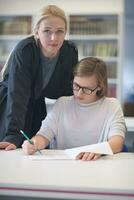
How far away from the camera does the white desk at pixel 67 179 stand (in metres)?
0.80

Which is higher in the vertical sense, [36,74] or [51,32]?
[51,32]

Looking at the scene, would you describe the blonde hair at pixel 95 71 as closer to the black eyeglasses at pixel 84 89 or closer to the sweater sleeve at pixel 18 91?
the black eyeglasses at pixel 84 89

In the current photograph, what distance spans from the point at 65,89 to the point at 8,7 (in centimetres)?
359

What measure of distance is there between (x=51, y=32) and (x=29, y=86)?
291mm

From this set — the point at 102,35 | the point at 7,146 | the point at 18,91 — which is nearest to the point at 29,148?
the point at 7,146

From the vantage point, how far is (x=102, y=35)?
4777 mm

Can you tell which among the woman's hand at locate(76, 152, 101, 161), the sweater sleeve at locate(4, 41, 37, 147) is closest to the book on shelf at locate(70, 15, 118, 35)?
the sweater sleeve at locate(4, 41, 37, 147)

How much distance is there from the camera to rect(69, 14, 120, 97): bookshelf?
4.77 meters

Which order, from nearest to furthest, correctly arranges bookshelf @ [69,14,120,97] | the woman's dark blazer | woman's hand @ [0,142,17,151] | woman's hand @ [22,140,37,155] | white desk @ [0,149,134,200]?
white desk @ [0,149,134,200] → woman's hand @ [22,140,37,155] → woman's hand @ [0,142,17,151] → the woman's dark blazer → bookshelf @ [69,14,120,97]

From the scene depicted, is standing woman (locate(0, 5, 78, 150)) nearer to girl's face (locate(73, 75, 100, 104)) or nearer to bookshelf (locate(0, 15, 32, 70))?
girl's face (locate(73, 75, 100, 104))

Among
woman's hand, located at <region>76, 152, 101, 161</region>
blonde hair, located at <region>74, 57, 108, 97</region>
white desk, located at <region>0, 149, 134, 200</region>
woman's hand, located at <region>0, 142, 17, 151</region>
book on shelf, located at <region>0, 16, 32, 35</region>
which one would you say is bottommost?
woman's hand, located at <region>0, 142, 17, 151</region>

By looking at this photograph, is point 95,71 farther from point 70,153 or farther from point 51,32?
point 70,153

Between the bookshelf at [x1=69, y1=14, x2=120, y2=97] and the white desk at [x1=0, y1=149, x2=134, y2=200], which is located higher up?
the bookshelf at [x1=69, y1=14, x2=120, y2=97]

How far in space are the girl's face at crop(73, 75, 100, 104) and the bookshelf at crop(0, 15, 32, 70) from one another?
3.58 meters
